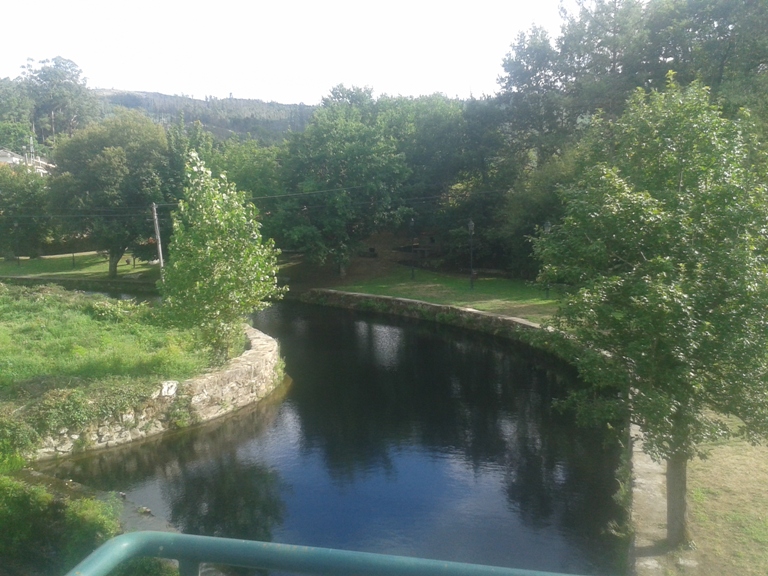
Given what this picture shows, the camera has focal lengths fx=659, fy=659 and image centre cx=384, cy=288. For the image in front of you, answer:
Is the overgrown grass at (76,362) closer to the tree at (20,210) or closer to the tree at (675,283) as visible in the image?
the tree at (675,283)

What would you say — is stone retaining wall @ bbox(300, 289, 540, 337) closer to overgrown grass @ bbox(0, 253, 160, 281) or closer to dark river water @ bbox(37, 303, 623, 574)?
dark river water @ bbox(37, 303, 623, 574)

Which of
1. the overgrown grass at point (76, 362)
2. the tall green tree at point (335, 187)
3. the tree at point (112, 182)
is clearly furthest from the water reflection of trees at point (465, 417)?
the tree at point (112, 182)

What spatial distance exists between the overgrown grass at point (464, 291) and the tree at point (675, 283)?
44.6 feet

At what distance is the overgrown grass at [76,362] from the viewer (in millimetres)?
11359

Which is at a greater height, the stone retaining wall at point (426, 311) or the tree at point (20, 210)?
the tree at point (20, 210)

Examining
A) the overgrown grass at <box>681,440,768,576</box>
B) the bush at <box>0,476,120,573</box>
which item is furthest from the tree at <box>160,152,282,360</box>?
the overgrown grass at <box>681,440,768,576</box>

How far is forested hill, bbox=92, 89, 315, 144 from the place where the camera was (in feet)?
318

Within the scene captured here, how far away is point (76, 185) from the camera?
3631 centimetres

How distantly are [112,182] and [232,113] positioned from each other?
9793 centimetres

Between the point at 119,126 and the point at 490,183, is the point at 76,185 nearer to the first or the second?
the point at 119,126

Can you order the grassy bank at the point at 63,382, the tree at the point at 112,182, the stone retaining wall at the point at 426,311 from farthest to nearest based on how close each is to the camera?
the tree at the point at 112,182
the stone retaining wall at the point at 426,311
the grassy bank at the point at 63,382

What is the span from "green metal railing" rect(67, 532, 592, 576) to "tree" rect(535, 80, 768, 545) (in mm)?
5020

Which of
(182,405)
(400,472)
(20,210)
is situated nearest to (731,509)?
(400,472)

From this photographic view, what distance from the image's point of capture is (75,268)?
41969 mm
